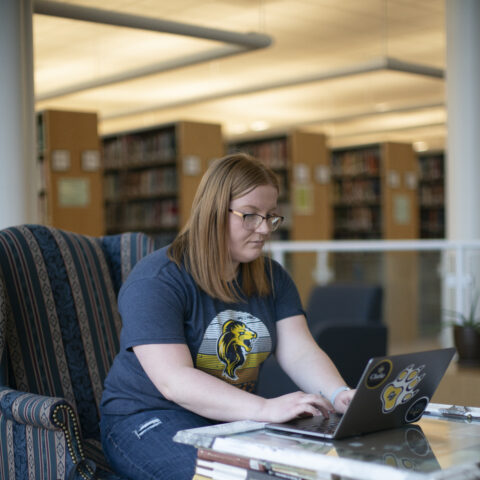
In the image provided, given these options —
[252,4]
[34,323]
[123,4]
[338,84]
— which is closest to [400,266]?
[252,4]

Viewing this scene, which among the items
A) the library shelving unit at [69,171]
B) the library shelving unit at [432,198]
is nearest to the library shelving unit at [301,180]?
the library shelving unit at [69,171]

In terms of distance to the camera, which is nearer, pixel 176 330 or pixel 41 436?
pixel 176 330

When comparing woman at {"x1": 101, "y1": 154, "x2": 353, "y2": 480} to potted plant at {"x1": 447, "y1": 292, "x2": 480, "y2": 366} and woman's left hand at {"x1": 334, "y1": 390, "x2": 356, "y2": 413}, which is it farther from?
potted plant at {"x1": 447, "y1": 292, "x2": 480, "y2": 366}

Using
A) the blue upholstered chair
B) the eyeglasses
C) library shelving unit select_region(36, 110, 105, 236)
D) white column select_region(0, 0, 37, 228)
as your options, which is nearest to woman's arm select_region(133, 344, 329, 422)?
the eyeglasses

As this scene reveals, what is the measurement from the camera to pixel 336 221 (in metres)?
11.0

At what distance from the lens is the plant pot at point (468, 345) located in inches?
210

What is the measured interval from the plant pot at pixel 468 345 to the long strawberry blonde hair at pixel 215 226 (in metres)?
3.86

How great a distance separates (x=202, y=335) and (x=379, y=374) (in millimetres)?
558

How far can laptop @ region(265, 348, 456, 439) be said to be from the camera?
1.32 meters

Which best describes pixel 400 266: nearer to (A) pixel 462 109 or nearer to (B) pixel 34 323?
(A) pixel 462 109

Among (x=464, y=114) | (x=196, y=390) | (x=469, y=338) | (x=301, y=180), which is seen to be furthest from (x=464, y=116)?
(x=196, y=390)

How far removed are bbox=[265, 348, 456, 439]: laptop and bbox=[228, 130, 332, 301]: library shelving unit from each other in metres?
7.79

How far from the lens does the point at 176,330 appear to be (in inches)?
66.9

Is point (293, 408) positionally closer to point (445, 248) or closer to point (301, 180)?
point (445, 248)
